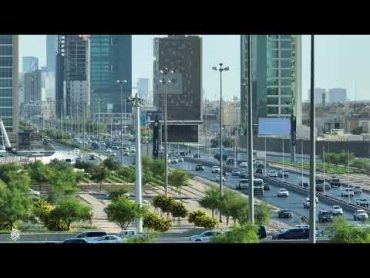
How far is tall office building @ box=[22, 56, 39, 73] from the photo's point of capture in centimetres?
2082

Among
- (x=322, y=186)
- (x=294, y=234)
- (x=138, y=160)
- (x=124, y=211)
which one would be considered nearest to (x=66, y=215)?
(x=124, y=211)

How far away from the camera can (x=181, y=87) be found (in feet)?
48.8

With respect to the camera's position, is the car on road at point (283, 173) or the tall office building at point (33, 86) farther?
the tall office building at point (33, 86)

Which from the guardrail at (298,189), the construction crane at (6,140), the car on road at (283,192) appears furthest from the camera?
the construction crane at (6,140)

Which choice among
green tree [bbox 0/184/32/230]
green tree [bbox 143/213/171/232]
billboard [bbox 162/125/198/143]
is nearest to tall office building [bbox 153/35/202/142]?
billboard [bbox 162/125/198/143]

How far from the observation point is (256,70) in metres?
14.0

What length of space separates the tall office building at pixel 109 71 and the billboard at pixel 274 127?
141 inches

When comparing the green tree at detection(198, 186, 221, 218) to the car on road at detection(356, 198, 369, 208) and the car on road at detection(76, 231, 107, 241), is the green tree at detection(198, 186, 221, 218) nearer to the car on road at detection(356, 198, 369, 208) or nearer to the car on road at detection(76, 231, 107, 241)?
the car on road at detection(76, 231, 107, 241)

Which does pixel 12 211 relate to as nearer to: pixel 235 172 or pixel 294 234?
pixel 235 172

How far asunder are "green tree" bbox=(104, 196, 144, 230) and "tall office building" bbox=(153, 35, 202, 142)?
329 cm

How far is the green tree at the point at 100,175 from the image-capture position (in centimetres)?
1648

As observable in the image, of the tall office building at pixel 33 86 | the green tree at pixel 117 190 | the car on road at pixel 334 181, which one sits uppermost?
the tall office building at pixel 33 86

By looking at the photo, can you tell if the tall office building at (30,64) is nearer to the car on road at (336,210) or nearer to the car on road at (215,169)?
the car on road at (215,169)

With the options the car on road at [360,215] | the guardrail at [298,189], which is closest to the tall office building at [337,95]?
the guardrail at [298,189]
